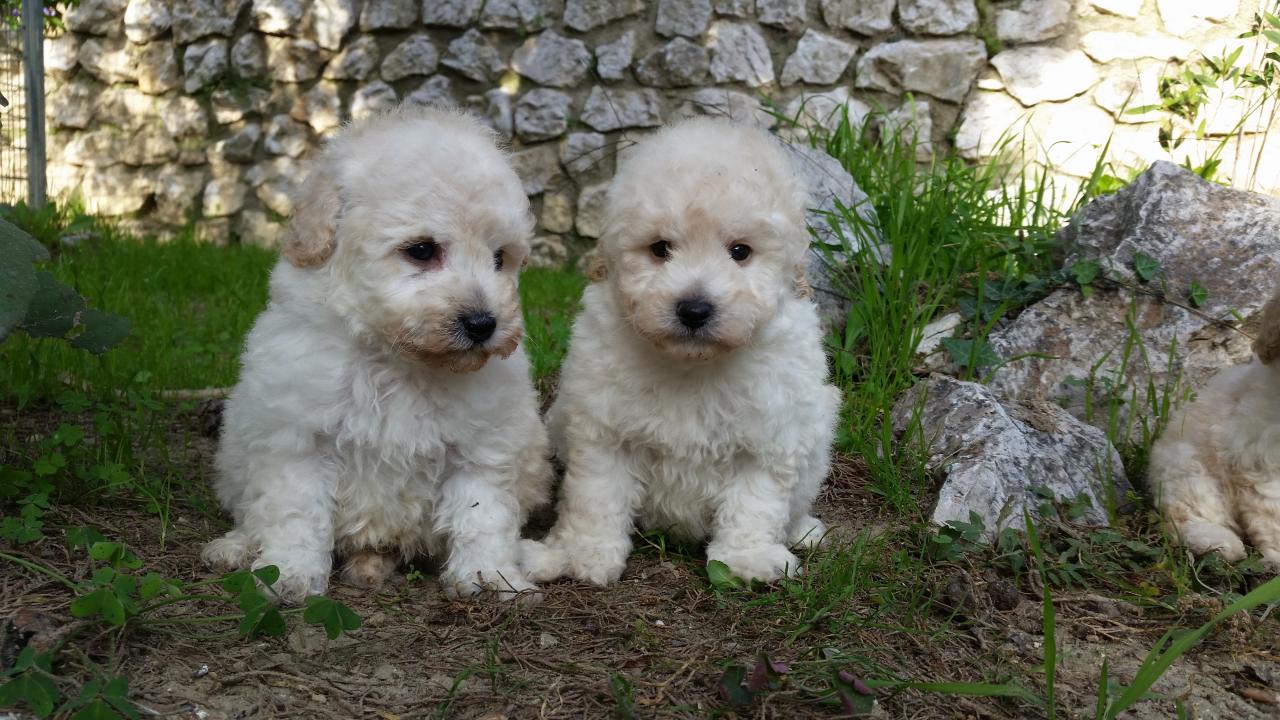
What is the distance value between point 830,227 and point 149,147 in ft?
22.4

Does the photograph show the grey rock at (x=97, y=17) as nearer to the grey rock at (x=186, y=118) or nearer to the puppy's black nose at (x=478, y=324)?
the grey rock at (x=186, y=118)

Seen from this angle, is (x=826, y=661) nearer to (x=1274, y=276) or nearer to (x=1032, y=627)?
(x=1032, y=627)

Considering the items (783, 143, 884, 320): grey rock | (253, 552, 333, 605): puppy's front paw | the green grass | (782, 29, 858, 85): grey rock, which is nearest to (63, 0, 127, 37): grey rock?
the green grass

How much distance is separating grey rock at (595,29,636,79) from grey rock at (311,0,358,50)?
222 cm

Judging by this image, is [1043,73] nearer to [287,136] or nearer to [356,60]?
[356,60]

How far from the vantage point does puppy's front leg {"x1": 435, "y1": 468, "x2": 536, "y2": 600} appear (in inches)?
118

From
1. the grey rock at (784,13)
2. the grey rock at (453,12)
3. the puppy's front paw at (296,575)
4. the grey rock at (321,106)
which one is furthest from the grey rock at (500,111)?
the puppy's front paw at (296,575)

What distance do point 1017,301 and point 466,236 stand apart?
323 centimetres

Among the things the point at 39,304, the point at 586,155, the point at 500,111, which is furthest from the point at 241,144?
the point at 39,304

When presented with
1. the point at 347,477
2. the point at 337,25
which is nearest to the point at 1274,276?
the point at 347,477

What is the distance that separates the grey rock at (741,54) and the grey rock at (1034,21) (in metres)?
1.71

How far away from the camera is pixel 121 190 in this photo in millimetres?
9133

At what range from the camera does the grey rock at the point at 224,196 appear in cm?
891

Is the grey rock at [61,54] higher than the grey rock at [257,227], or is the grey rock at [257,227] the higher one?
the grey rock at [61,54]
